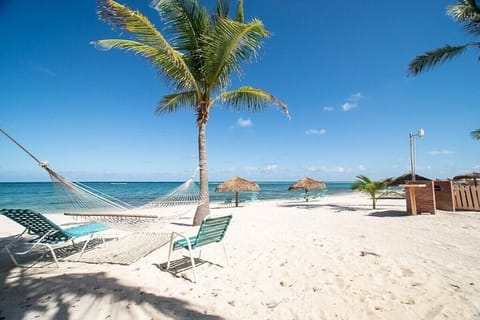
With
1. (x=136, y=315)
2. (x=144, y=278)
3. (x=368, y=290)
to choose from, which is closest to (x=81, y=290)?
(x=144, y=278)

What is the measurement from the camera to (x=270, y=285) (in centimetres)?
266

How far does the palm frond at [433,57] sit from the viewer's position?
8.64m

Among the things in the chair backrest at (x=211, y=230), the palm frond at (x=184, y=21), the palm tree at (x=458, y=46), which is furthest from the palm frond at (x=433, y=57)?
the chair backrest at (x=211, y=230)

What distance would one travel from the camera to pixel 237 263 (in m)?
3.39

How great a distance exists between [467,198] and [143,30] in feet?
33.9

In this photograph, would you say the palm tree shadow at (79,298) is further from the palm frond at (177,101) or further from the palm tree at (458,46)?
the palm tree at (458,46)

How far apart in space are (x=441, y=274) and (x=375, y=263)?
66 centimetres

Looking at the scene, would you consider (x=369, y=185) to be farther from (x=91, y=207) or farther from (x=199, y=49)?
(x=91, y=207)

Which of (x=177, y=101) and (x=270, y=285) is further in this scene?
(x=177, y=101)

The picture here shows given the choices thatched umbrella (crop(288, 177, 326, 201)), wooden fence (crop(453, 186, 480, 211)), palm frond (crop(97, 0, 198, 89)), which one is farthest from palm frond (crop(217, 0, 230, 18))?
thatched umbrella (crop(288, 177, 326, 201))

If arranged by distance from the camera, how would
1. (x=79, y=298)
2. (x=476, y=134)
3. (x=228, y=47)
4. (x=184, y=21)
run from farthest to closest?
(x=476, y=134) → (x=184, y=21) → (x=228, y=47) → (x=79, y=298)

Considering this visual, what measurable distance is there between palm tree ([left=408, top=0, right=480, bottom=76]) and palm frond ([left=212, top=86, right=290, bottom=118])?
6.23 metres

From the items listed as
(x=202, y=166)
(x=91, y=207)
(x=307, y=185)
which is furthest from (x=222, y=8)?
(x=307, y=185)

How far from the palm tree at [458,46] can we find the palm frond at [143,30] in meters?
8.49
